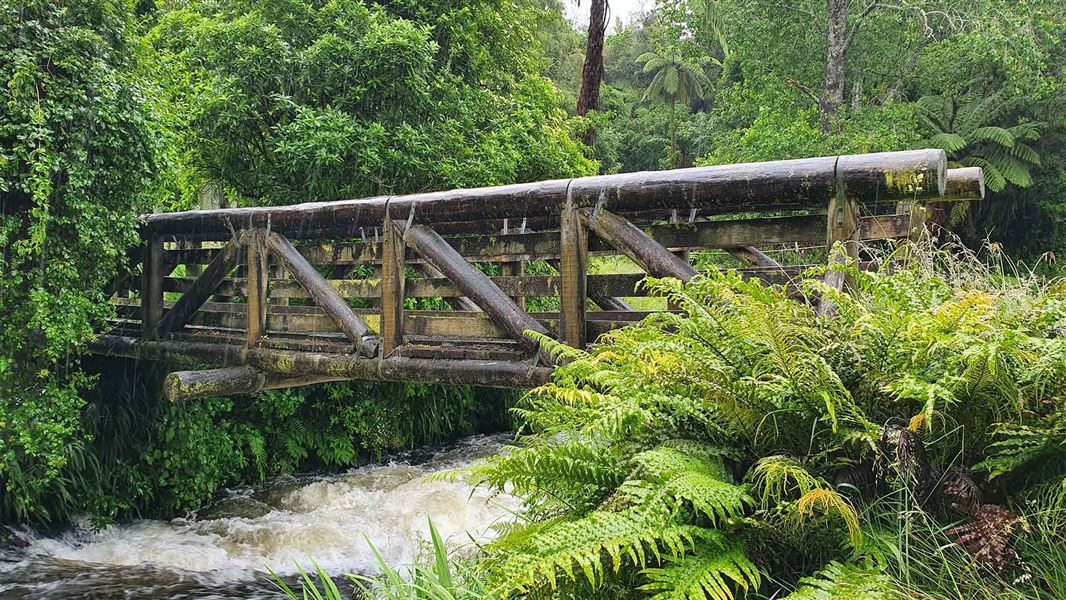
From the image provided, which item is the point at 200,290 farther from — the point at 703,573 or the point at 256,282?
the point at 703,573

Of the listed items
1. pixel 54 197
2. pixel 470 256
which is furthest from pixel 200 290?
pixel 470 256

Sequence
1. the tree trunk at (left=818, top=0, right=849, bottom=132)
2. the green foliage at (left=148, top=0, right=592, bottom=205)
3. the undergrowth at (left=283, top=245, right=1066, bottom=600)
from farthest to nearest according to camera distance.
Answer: the tree trunk at (left=818, top=0, right=849, bottom=132), the green foliage at (left=148, top=0, right=592, bottom=205), the undergrowth at (left=283, top=245, right=1066, bottom=600)

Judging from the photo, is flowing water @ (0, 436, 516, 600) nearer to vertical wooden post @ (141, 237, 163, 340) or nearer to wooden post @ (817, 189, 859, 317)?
vertical wooden post @ (141, 237, 163, 340)

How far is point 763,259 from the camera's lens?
20.6 feet

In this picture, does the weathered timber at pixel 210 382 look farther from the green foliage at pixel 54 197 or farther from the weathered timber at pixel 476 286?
the weathered timber at pixel 476 286

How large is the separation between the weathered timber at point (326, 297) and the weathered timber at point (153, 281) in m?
1.81

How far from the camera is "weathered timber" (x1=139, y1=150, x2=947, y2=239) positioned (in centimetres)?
360

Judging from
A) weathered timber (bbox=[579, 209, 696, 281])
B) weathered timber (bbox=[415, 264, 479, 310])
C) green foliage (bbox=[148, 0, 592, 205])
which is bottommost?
weathered timber (bbox=[415, 264, 479, 310])

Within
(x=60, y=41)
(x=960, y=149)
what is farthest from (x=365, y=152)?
(x=960, y=149)

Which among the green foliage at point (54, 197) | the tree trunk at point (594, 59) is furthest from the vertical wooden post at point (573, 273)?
the tree trunk at point (594, 59)

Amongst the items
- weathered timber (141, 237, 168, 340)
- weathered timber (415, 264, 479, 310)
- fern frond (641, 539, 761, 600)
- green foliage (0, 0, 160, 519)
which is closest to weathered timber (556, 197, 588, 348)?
fern frond (641, 539, 761, 600)

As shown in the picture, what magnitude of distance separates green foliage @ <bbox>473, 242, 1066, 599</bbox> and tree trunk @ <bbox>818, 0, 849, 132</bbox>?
41.2 ft

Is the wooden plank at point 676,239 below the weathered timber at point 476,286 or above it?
above

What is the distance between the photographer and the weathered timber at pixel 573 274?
4.64 meters
